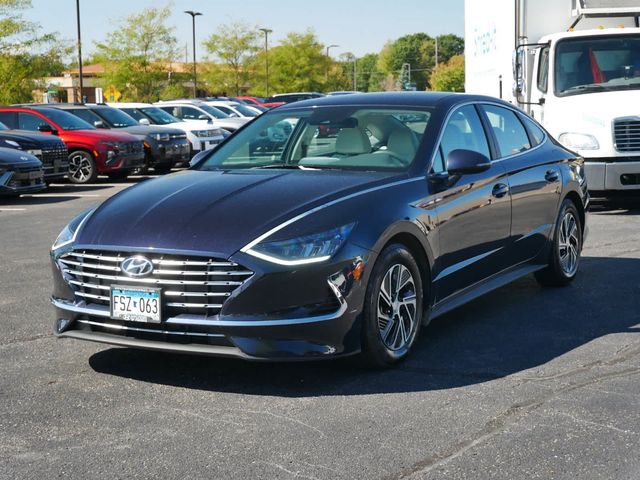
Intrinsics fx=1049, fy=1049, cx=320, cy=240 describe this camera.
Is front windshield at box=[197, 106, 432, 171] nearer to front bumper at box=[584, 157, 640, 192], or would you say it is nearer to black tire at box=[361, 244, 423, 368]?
black tire at box=[361, 244, 423, 368]

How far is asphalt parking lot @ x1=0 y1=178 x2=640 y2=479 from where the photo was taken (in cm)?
428

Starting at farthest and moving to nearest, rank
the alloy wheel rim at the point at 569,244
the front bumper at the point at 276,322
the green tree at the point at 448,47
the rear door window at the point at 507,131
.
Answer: the green tree at the point at 448,47, the alloy wheel rim at the point at 569,244, the rear door window at the point at 507,131, the front bumper at the point at 276,322

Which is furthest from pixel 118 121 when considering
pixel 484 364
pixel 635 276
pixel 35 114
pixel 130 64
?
pixel 130 64

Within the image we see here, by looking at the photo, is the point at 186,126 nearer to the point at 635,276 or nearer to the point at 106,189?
the point at 106,189

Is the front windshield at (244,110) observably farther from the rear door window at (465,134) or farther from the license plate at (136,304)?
the license plate at (136,304)

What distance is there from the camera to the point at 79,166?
814 inches

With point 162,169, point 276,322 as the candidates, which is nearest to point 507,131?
point 276,322

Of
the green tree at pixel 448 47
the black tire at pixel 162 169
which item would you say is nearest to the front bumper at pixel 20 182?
the black tire at pixel 162 169

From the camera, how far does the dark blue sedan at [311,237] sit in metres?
5.19

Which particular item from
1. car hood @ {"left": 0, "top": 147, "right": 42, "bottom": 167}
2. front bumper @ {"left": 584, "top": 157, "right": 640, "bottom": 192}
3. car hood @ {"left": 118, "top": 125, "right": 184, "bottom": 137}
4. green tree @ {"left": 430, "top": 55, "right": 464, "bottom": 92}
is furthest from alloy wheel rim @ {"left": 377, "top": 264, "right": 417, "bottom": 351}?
green tree @ {"left": 430, "top": 55, "right": 464, "bottom": 92}

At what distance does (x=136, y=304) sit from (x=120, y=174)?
56.4 ft

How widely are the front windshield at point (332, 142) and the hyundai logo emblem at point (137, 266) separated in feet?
5.01

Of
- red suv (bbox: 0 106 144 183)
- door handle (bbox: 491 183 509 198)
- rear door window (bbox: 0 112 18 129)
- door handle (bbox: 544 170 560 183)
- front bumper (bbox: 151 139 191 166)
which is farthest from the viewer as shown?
front bumper (bbox: 151 139 191 166)

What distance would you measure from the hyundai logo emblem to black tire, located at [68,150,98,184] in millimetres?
15658
